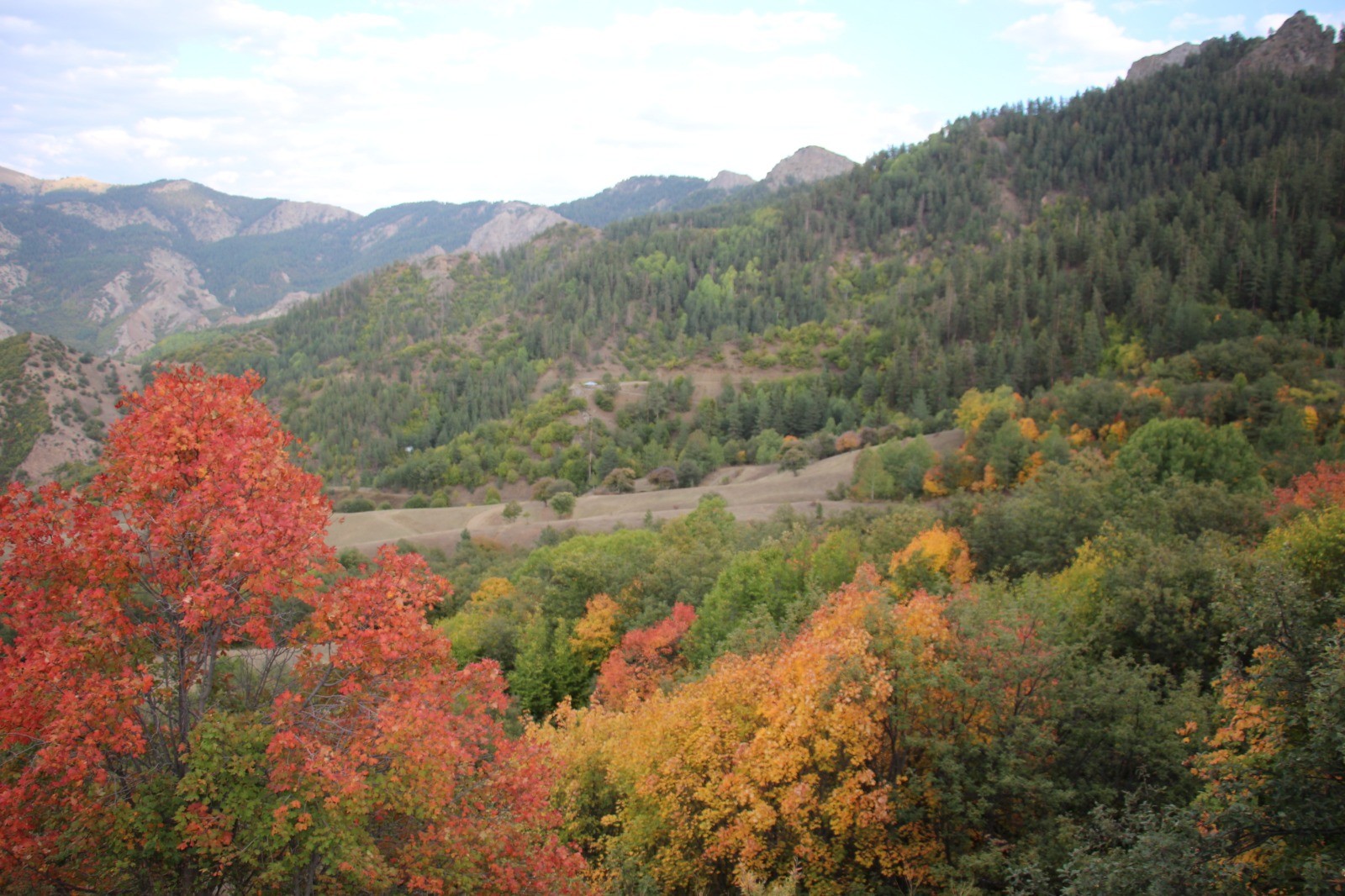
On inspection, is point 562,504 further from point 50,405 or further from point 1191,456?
point 50,405

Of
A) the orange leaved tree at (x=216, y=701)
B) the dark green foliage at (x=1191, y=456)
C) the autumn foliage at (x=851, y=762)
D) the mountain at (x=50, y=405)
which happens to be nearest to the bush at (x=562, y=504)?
the dark green foliage at (x=1191, y=456)

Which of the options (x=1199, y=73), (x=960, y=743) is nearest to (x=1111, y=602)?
(x=960, y=743)

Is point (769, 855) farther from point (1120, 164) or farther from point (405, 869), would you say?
point (1120, 164)

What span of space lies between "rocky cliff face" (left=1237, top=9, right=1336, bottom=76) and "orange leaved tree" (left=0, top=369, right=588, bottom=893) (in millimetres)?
239472

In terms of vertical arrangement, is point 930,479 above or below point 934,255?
below

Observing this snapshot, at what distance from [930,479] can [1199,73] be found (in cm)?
18404

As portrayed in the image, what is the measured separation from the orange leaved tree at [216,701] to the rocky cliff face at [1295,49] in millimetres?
239472

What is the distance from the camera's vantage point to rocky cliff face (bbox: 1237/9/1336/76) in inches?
7062

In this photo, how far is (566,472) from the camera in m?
114

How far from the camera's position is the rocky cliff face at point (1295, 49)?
179375mm

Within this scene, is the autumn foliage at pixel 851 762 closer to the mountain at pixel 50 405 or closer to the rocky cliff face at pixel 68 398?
the mountain at pixel 50 405

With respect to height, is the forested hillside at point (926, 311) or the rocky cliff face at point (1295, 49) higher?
the rocky cliff face at point (1295, 49)

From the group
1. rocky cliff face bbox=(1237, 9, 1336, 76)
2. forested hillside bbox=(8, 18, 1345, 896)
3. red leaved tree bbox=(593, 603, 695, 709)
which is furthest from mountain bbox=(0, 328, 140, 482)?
rocky cliff face bbox=(1237, 9, 1336, 76)

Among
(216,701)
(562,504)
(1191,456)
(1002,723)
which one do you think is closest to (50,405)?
(562,504)
